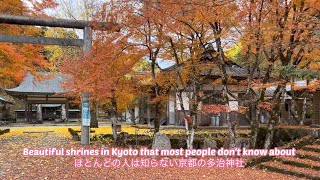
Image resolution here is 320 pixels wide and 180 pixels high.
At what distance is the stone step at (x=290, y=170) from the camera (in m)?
9.54

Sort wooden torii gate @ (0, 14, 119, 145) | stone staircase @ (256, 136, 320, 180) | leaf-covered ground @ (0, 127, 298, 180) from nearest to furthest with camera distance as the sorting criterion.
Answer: leaf-covered ground @ (0, 127, 298, 180)
stone staircase @ (256, 136, 320, 180)
wooden torii gate @ (0, 14, 119, 145)

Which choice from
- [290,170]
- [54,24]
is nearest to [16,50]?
[54,24]

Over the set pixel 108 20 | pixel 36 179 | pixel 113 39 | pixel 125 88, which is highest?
pixel 108 20

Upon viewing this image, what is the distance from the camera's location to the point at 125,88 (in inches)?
601

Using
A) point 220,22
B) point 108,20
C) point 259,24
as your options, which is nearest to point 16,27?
point 108,20

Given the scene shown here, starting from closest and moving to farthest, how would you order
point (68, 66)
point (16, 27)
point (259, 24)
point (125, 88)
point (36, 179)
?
point (36, 179) → point (259, 24) → point (68, 66) → point (125, 88) → point (16, 27)

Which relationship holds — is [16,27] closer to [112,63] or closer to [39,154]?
[112,63]

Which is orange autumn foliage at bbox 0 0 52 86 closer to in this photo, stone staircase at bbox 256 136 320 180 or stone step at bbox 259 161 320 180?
stone staircase at bbox 256 136 320 180

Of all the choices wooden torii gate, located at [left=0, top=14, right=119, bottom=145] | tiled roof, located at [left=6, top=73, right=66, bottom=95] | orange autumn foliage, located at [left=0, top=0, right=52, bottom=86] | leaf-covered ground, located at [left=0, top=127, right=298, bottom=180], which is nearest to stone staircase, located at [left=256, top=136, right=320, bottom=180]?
leaf-covered ground, located at [left=0, top=127, right=298, bottom=180]

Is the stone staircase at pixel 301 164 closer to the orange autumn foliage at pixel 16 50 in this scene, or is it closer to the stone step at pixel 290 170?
the stone step at pixel 290 170

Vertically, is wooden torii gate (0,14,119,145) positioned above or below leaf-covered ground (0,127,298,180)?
above

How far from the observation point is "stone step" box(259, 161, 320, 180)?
31.3 feet

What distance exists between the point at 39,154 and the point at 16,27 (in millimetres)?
8024

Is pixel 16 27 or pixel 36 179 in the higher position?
pixel 16 27
